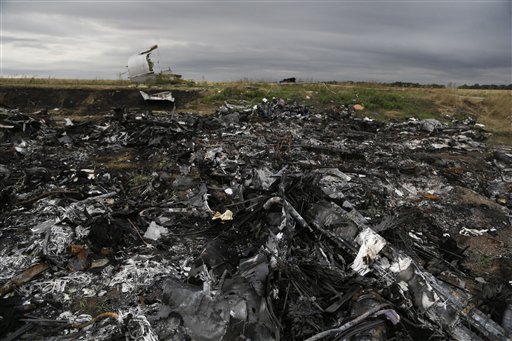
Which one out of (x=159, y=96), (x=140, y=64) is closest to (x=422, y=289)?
(x=159, y=96)

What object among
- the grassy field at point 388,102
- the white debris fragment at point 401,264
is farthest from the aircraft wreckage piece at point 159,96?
the white debris fragment at point 401,264

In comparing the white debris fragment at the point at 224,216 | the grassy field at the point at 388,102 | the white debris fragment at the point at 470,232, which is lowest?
the white debris fragment at the point at 470,232

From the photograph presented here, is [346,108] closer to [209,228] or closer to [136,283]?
[209,228]

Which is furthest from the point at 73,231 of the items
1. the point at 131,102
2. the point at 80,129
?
the point at 131,102

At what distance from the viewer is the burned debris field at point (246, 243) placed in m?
3.04

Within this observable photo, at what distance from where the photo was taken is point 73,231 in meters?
4.45

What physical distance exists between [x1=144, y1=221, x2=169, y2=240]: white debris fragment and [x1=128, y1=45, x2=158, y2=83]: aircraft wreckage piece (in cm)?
1521

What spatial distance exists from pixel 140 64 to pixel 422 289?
17.7 meters

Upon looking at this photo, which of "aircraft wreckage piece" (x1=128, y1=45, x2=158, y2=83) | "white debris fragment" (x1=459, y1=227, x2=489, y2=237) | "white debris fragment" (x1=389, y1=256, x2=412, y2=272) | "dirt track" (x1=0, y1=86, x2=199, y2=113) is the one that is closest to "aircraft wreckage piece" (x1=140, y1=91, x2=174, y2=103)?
"dirt track" (x1=0, y1=86, x2=199, y2=113)

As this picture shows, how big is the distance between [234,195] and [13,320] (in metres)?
3.19

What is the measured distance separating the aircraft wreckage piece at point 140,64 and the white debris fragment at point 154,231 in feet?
49.9

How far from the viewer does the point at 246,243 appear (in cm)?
429

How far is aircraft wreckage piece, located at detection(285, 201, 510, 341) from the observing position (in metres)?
2.99

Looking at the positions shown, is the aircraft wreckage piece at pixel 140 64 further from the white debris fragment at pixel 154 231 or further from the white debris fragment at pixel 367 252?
the white debris fragment at pixel 367 252
